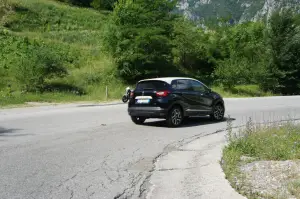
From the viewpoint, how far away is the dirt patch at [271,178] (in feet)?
18.5

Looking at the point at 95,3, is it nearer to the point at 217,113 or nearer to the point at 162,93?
the point at 217,113

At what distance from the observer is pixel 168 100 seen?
1351cm

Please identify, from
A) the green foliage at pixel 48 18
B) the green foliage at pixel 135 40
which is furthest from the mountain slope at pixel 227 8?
the green foliage at pixel 135 40

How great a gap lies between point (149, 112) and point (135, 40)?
1939cm

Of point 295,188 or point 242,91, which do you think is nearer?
point 295,188

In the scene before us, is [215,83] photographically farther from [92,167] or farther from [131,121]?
[92,167]

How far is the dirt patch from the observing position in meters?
5.64

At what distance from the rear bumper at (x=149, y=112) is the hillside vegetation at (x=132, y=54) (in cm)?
1146

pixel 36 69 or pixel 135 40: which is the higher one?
pixel 135 40

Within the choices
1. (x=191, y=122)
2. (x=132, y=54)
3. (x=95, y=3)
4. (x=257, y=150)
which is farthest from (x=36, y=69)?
(x=95, y=3)

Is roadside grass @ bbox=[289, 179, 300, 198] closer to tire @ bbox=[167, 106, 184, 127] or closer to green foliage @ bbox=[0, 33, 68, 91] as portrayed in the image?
tire @ bbox=[167, 106, 184, 127]

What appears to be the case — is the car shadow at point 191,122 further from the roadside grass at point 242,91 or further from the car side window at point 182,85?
the roadside grass at point 242,91

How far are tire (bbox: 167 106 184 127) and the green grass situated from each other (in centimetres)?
1242

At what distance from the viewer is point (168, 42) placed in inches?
1383
